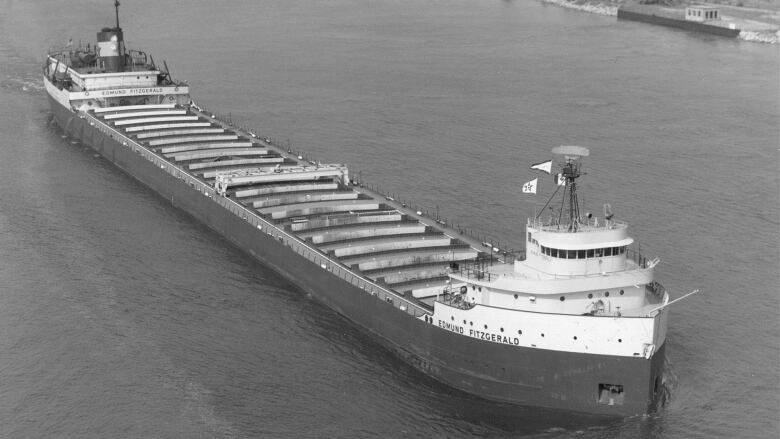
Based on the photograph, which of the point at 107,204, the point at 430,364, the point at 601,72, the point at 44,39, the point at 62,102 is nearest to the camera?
the point at 430,364

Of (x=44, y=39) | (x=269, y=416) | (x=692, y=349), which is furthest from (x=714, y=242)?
(x=44, y=39)

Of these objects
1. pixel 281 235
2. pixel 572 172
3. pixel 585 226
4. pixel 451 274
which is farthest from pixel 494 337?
pixel 281 235

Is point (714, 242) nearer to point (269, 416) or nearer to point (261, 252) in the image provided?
point (261, 252)

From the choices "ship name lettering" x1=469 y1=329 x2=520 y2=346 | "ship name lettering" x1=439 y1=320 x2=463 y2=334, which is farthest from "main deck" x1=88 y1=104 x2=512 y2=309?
"ship name lettering" x1=469 y1=329 x2=520 y2=346

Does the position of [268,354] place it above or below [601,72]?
below

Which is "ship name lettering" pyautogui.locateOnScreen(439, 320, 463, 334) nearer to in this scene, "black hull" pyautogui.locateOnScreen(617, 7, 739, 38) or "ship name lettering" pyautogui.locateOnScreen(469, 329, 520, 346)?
"ship name lettering" pyautogui.locateOnScreen(469, 329, 520, 346)

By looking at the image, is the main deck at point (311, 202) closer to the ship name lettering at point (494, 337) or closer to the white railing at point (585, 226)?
the ship name lettering at point (494, 337)
